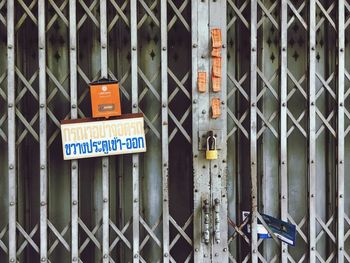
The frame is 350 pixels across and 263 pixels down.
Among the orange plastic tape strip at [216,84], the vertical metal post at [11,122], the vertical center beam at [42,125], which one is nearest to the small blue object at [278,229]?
the orange plastic tape strip at [216,84]

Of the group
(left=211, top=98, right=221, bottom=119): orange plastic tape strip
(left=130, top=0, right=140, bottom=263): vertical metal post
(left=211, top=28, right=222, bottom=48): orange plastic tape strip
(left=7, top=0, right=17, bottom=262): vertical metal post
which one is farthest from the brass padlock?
(left=7, top=0, right=17, bottom=262): vertical metal post

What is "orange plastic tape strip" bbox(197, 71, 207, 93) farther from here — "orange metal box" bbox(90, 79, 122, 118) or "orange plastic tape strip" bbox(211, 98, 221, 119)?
"orange metal box" bbox(90, 79, 122, 118)

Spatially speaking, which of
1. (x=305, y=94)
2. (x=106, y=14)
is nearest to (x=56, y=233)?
(x=106, y=14)

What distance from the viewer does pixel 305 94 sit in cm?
350

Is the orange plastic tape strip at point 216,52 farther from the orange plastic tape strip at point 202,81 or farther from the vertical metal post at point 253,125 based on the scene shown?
the vertical metal post at point 253,125

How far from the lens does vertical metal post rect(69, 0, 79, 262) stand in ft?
10.6

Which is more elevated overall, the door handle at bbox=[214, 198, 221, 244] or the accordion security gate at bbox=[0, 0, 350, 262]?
the accordion security gate at bbox=[0, 0, 350, 262]

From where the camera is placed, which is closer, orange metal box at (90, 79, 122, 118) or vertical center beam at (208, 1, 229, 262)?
orange metal box at (90, 79, 122, 118)

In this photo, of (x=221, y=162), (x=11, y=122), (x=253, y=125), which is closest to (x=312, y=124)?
(x=253, y=125)

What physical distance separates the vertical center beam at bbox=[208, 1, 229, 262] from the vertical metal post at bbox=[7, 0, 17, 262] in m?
1.52

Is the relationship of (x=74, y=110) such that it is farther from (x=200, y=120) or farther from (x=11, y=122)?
(x=200, y=120)

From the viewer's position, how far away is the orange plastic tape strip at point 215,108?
11.0 feet

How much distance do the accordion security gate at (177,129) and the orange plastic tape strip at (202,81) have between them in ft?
0.11

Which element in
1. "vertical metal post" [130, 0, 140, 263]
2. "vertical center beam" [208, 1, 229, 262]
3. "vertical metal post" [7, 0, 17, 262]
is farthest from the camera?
"vertical center beam" [208, 1, 229, 262]
